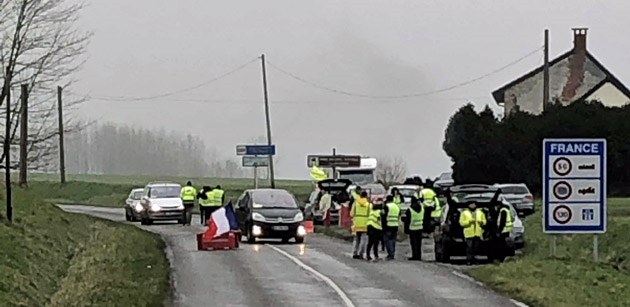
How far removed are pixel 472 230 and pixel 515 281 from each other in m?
6.31

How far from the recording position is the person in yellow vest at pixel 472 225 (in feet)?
88.6

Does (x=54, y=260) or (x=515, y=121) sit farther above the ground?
(x=515, y=121)

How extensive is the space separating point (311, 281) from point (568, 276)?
14.8 feet

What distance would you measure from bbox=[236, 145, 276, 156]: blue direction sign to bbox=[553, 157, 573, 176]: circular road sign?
36.6 meters

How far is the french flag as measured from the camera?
30594 millimetres

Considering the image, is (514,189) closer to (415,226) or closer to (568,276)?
(415,226)

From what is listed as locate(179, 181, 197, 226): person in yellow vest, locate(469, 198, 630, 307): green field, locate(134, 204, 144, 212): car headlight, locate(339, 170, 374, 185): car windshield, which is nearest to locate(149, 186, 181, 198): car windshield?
locate(134, 204, 144, 212): car headlight

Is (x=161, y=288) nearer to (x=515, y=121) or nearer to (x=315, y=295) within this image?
(x=315, y=295)

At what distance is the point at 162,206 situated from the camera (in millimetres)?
47250

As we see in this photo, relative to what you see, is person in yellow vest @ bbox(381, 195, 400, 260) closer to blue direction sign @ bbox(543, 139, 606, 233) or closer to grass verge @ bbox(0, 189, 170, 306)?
blue direction sign @ bbox(543, 139, 606, 233)

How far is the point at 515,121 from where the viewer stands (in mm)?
59031

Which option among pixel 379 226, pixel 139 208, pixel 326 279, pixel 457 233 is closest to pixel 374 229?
pixel 379 226

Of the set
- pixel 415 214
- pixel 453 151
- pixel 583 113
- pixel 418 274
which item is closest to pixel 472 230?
pixel 415 214

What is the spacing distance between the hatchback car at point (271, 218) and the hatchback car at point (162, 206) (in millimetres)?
12078
